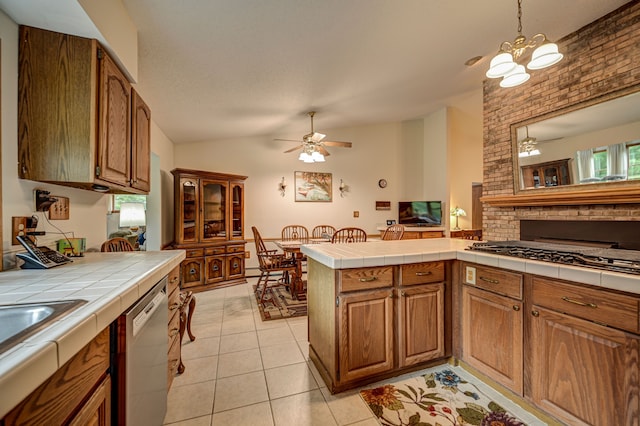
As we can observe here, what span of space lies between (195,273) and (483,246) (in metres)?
3.74

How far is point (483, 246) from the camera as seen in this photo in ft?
6.30

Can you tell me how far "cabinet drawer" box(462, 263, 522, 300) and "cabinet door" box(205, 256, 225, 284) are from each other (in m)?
3.55

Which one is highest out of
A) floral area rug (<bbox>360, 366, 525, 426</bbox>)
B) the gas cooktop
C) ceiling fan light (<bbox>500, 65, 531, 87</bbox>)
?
ceiling fan light (<bbox>500, 65, 531, 87</bbox>)

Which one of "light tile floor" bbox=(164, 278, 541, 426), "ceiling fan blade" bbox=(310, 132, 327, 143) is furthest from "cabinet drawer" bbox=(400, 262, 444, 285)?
"ceiling fan blade" bbox=(310, 132, 327, 143)

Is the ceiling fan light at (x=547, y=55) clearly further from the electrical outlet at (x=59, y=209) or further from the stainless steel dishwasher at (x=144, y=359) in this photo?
the electrical outlet at (x=59, y=209)

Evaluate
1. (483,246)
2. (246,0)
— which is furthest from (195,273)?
(483,246)

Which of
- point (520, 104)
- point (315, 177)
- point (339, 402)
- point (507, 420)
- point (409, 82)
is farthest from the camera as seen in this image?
point (315, 177)

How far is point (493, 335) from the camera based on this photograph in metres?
1.67

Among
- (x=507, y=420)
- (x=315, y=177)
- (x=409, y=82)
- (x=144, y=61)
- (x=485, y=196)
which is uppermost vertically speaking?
(x=409, y=82)

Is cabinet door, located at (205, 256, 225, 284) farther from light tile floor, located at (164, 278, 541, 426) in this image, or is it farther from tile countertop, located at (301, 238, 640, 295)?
tile countertop, located at (301, 238, 640, 295)

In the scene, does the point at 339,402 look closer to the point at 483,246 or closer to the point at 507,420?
the point at 507,420

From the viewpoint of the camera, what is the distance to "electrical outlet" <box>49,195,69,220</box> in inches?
59.3

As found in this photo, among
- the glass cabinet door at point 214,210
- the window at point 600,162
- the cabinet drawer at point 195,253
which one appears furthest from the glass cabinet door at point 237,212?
the window at point 600,162

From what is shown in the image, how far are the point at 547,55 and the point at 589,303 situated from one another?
155 centimetres
